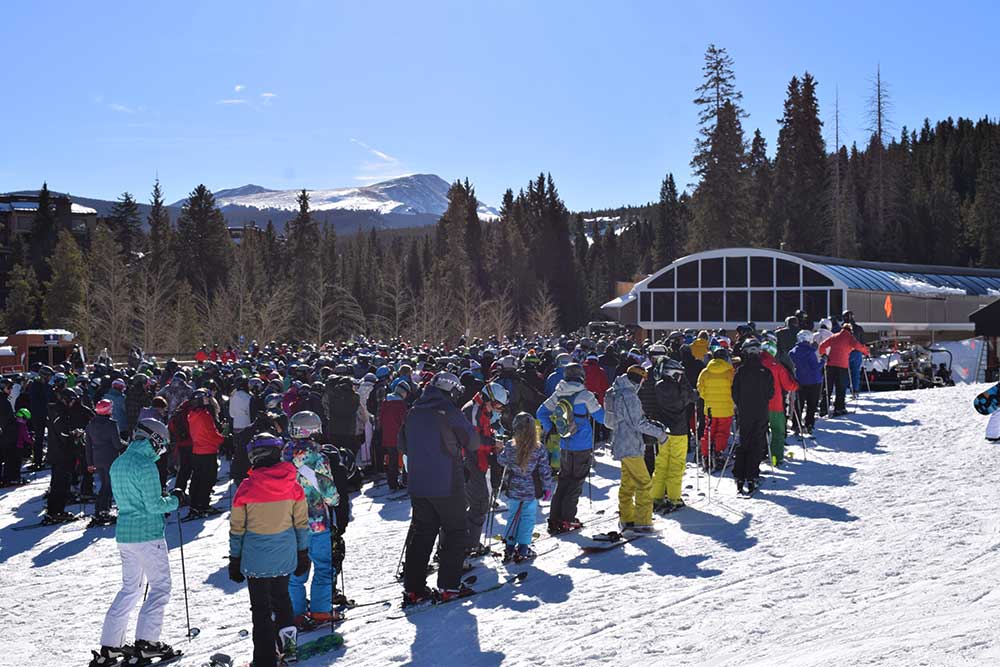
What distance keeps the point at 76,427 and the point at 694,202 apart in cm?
5487

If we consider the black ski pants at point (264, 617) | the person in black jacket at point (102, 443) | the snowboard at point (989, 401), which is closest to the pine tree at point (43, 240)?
the person in black jacket at point (102, 443)

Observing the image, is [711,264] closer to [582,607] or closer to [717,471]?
[717,471]

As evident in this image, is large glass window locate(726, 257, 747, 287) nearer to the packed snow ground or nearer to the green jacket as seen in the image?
the packed snow ground

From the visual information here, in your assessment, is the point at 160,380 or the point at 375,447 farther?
the point at 160,380

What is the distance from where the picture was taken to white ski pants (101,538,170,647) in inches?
270

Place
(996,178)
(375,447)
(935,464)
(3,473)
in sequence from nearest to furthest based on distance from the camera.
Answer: (935,464) → (375,447) → (3,473) → (996,178)

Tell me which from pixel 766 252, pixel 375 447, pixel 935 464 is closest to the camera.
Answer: pixel 935 464

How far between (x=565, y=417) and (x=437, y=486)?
2096mm

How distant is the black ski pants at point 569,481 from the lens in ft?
31.4

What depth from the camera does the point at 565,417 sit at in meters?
9.36

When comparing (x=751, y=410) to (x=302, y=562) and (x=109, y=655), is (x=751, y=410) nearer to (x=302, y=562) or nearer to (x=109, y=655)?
(x=302, y=562)

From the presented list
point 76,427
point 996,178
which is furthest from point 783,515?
point 996,178

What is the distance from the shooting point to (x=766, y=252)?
139 feet

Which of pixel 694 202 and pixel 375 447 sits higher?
pixel 694 202
